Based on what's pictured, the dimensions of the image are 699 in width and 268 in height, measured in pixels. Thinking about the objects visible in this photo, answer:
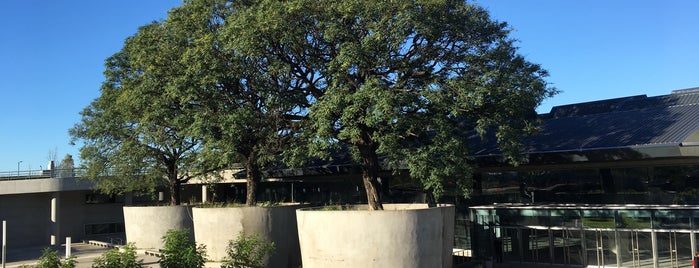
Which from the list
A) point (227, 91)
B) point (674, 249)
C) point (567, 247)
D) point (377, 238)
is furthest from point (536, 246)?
point (227, 91)

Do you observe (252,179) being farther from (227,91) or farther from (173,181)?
(173,181)

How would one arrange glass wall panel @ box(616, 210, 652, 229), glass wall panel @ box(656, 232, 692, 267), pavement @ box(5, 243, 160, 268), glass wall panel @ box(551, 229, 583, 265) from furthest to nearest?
pavement @ box(5, 243, 160, 268) → glass wall panel @ box(551, 229, 583, 265) → glass wall panel @ box(616, 210, 652, 229) → glass wall panel @ box(656, 232, 692, 267)

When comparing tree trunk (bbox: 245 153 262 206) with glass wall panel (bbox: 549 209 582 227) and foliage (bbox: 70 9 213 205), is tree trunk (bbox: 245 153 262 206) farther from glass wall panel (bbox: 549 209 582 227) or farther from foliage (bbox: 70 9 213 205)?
glass wall panel (bbox: 549 209 582 227)

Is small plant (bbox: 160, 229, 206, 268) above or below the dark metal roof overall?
below

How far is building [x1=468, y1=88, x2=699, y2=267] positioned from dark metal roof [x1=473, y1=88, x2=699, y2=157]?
52 mm

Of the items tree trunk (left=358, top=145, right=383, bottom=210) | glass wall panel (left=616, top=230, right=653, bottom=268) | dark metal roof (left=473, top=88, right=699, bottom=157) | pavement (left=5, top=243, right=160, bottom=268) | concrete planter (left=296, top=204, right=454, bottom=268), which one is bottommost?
pavement (left=5, top=243, right=160, bottom=268)

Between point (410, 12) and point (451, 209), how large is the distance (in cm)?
753

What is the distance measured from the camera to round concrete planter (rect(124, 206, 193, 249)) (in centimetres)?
3008

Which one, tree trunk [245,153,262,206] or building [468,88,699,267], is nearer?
building [468,88,699,267]

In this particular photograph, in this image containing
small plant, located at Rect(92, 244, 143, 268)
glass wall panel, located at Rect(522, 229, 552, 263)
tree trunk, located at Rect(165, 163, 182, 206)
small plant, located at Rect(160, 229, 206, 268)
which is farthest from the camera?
tree trunk, located at Rect(165, 163, 182, 206)

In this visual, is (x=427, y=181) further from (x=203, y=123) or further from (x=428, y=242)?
(x=203, y=123)

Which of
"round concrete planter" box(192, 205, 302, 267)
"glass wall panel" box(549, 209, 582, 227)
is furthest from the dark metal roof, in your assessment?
"round concrete planter" box(192, 205, 302, 267)

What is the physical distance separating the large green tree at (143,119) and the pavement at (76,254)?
3.95m

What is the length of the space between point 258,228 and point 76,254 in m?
16.0
